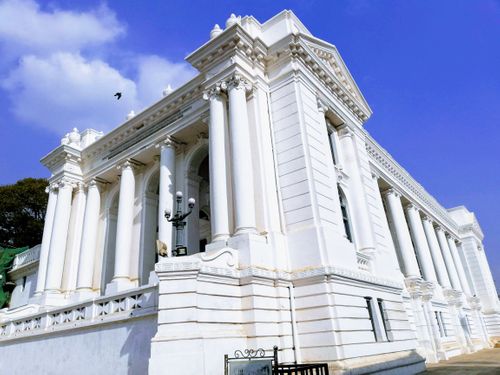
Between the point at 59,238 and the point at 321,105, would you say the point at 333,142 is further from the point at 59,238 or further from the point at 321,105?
the point at 59,238

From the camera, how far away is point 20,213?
144ft

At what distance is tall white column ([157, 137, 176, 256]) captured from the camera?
18.0 meters

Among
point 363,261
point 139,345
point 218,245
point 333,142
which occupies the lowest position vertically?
point 139,345

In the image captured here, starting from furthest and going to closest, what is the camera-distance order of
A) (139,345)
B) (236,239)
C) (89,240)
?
(89,240) → (236,239) → (139,345)

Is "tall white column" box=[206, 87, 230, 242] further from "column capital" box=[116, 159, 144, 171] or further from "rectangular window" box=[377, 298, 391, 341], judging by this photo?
"column capital" box=[116, 159, 144, 171]

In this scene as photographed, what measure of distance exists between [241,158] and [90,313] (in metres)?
7.70

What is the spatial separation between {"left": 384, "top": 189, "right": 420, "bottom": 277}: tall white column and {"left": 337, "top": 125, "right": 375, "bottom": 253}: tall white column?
10.5m

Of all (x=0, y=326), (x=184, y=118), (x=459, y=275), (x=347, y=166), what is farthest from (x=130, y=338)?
(x=459, y=275)

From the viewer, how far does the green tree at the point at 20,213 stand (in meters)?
43.1

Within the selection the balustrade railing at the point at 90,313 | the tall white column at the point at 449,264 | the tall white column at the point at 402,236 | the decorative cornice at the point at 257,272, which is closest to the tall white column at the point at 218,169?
the decorative cornice at the point at 257,272

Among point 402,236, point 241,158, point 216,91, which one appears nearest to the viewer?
point 241,158

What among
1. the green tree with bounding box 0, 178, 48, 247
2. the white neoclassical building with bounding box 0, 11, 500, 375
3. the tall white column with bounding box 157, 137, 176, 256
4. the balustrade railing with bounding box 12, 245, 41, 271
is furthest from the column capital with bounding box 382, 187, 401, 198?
the green tree with bounding box 0, 178, 48, 247

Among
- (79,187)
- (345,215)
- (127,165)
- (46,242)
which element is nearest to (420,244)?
(345,215)

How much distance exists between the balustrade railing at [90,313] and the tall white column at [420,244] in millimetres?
24562
